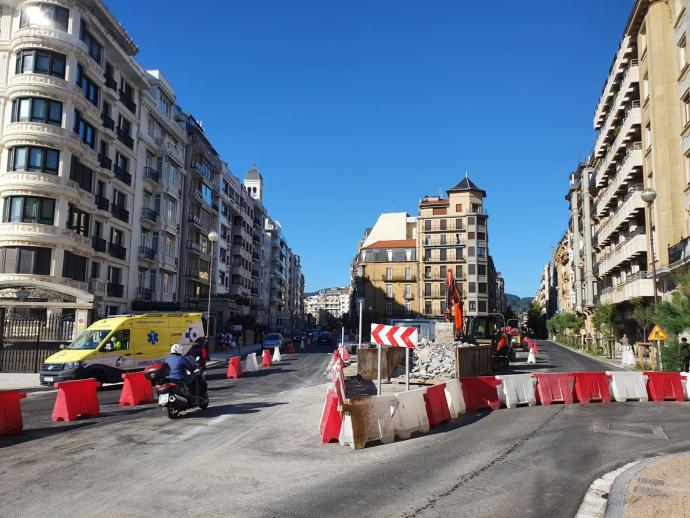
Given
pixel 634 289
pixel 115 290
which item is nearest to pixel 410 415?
pixel 634 289

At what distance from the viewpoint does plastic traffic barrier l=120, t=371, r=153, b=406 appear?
14141 mm

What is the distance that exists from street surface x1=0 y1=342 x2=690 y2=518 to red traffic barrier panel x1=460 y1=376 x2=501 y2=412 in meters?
0.37

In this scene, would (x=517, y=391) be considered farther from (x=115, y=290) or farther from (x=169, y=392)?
(x=115, y=290)

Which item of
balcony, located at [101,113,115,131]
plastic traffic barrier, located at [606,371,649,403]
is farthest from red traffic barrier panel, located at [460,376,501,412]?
balcony, located at [101,113,115,131]

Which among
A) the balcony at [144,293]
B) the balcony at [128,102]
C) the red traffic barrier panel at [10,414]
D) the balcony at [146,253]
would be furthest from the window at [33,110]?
the red traffic barrier panel at [10,414]

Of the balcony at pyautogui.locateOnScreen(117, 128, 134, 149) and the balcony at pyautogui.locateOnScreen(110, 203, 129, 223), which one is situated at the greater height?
the balcony at pyautogui.locateOnScreen(117, 128, 134, 149)

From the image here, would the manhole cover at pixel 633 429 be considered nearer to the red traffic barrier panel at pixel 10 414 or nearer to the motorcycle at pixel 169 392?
the motorcycle at pixel 169 392

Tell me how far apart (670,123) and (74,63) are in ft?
105

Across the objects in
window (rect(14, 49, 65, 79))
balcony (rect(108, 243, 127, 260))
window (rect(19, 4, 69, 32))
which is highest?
window (rect(19, 4, 69, 32))

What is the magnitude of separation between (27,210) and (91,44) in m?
11.0

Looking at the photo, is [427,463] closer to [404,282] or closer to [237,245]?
[237,245]

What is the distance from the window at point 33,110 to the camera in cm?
2886

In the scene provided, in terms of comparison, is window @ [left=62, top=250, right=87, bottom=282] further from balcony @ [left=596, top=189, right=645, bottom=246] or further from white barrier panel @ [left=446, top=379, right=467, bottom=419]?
balcony @ [left=596, top=189, right=645, bottom=246]

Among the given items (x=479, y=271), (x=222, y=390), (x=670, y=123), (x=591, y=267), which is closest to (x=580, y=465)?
(x=222, y=390)
